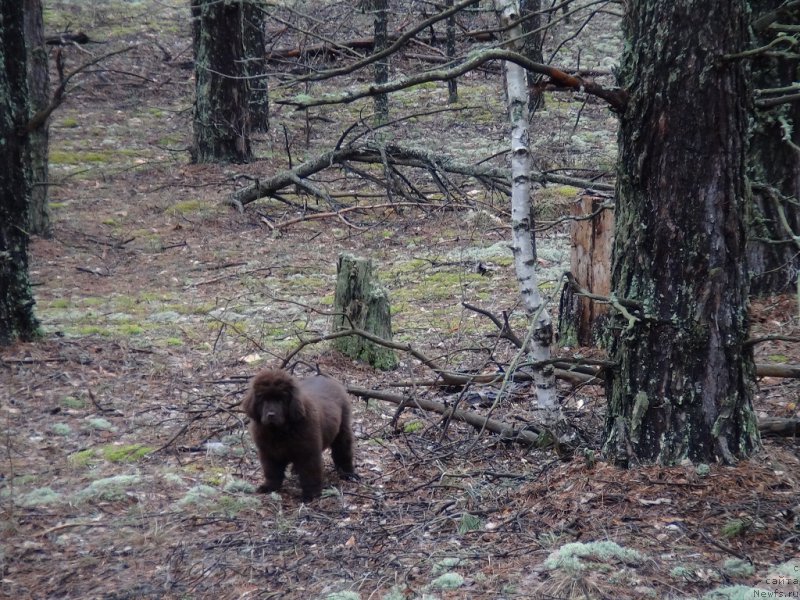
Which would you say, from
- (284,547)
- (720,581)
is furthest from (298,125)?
(720,581)

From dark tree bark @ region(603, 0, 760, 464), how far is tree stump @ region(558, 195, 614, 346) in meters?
3.19

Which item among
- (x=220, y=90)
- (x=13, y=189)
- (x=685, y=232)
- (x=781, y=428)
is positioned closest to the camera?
(x=685, y=232)

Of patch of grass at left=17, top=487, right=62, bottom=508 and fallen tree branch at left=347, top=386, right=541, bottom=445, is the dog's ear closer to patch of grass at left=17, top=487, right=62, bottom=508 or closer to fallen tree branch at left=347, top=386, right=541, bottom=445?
fallen tree branch at left=347, top=386, right=541, bottom=445

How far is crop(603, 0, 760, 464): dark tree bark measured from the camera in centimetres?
465

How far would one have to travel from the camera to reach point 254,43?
63.5ft

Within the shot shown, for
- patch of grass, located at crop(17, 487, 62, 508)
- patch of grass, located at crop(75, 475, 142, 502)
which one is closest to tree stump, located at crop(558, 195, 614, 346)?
patch of grass, located at crop(75, 475, 142, 502)

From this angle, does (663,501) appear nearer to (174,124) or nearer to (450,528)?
(450,528)

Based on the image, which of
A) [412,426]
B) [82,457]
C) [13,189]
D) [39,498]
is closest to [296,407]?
[412,426]

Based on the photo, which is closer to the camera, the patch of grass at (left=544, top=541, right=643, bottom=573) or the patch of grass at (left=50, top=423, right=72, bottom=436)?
the patch of grass at (left=544, top=541, right=643, bottom=573)

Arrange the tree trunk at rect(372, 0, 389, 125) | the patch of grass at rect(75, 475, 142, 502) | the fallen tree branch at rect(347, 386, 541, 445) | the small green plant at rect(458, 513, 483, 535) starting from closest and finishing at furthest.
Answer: the small green plant at rect(458, 513, 483, 535)
the patch of grass at rect(75, 475, 142, 502)
the fallen tree branch at rect(347, 386, 541, 445)
the tree trunk at rect(372, 0, 389, 125)

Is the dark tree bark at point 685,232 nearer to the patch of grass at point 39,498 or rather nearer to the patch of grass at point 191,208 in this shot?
the patch of grass at point 39,498

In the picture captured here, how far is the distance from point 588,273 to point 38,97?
10985 mm

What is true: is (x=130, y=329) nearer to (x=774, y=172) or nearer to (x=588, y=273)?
(x=588, y=273)

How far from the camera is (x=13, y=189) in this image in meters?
8.64
